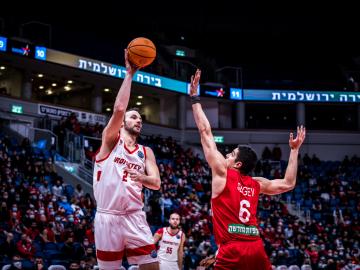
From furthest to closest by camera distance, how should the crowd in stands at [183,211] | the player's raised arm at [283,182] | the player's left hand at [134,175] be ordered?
the crowd in stands at [183,211]
the player's raised arm at [283,182]
the player's left hand at [134,175]

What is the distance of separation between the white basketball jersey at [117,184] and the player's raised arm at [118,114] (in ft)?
0.27

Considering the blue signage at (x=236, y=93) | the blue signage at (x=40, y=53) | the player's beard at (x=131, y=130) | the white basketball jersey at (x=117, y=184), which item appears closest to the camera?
the white basketball jersey at (x=117, y=184)

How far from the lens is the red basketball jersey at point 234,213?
5723 millimetres

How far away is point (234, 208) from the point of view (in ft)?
18.9

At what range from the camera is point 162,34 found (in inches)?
1534

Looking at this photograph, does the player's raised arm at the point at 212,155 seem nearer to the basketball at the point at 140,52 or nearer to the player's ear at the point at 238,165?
the player's ear at the point at 238,165

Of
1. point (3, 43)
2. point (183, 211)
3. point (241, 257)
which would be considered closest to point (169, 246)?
point (241, 257)

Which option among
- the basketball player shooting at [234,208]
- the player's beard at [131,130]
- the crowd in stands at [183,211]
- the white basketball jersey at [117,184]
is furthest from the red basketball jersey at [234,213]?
the crowd in stands at [183,211]

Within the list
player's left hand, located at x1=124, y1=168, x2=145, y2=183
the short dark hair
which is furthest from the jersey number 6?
player's left hand, located at x1=124, y1=168, x2=145, y2=183

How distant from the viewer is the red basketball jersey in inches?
225

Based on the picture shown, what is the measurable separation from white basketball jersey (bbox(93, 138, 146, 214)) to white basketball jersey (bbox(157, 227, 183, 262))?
20.1ft

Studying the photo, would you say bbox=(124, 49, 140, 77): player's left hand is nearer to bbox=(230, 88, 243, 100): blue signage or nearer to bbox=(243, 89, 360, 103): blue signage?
bbox=(230, 88, 243, 100): blue signage

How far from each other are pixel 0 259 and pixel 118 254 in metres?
8.40

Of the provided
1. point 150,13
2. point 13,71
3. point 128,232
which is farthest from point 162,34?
point 128,232
